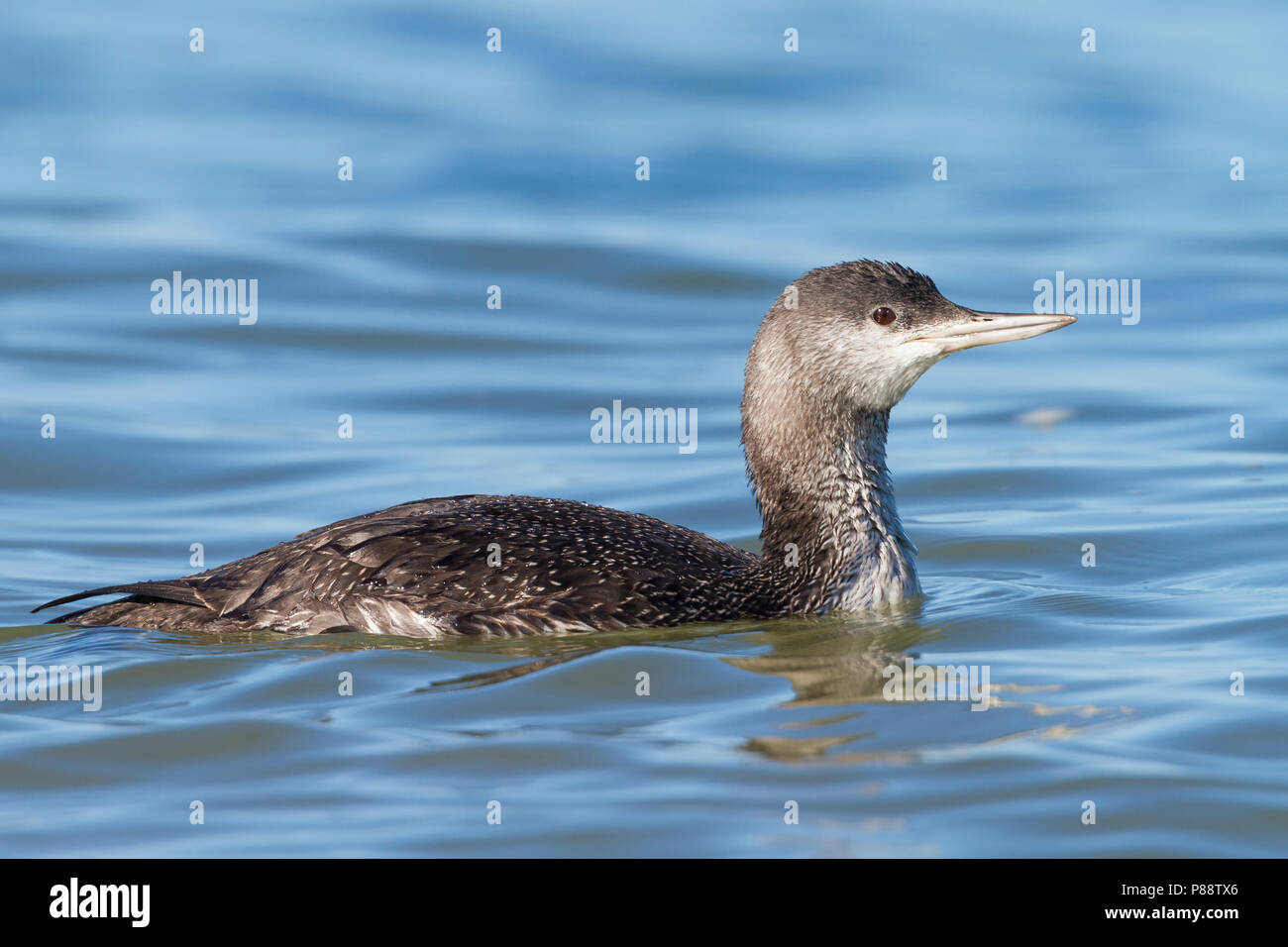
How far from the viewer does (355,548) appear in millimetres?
8164

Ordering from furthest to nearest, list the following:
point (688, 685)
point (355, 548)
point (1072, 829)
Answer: point (355, 548) < point (688, 685) < point (1072, 829)

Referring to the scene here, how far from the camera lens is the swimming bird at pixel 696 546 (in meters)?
8.09

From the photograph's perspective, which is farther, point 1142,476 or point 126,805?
point 1142,476

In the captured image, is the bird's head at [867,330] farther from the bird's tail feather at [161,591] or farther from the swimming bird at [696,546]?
the bird's tail feather at [161,591]

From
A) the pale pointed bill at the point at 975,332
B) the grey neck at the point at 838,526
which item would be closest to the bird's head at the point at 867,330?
the pale pointed bill at the point at 975,332

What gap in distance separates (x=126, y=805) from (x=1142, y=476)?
25.2ft

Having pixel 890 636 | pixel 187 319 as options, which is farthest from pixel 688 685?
pixel 187 319

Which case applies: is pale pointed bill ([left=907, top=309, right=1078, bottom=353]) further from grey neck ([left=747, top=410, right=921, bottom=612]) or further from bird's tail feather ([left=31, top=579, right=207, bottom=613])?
bird's tail feather ([left=31, top=579, right=207, bottom=613])

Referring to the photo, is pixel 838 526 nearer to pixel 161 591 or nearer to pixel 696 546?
pixel 696 546

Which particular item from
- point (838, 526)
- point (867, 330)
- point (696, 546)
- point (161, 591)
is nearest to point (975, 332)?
point (867, 330)

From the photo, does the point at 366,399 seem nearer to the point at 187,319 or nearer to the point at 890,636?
the point at 187,319

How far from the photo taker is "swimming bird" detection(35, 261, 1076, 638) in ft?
26.6

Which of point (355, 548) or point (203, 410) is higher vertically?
point (203, 410)

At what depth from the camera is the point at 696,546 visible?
8.72 meters
